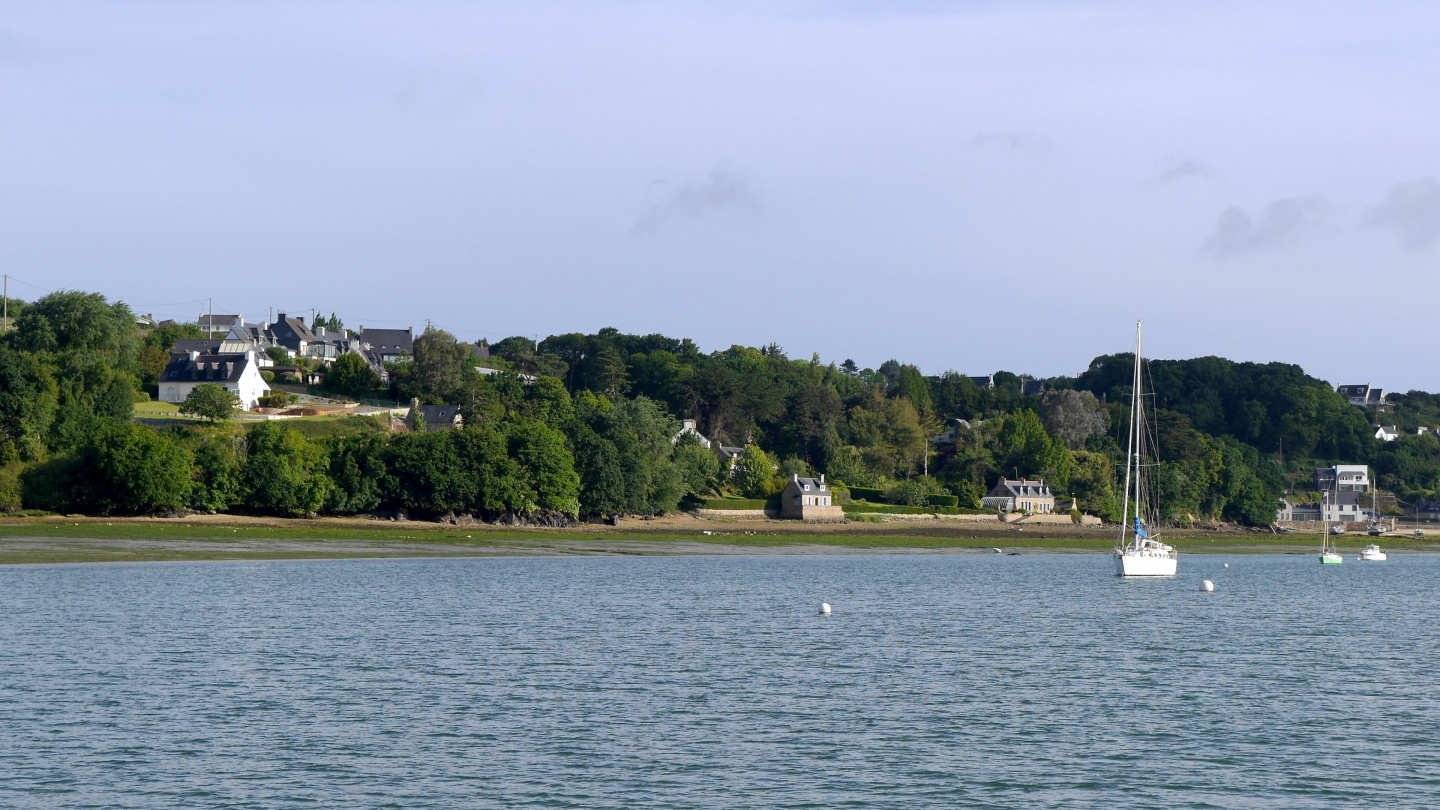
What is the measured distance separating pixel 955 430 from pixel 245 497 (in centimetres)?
11303

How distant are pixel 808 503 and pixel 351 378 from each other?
4633 cm

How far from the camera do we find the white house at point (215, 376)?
112062 millimetres

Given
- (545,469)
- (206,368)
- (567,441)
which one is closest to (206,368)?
(206,368)

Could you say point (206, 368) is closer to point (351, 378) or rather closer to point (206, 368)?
point (206, 368)

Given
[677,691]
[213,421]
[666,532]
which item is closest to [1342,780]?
[677,691]

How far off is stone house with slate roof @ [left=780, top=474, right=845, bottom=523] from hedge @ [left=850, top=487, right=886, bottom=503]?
40.0ft

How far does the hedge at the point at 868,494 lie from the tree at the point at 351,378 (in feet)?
160

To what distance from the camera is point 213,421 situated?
93688mm

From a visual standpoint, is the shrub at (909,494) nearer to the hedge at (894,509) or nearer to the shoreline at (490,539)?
the hedge at (894,509)

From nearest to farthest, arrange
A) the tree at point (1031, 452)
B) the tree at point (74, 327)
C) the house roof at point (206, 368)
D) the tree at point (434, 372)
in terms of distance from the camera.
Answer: the tree at point (74, 327)
the house roof at point (206, 368)
the tree at point (434, 372)
the tree at point (1031, 452)

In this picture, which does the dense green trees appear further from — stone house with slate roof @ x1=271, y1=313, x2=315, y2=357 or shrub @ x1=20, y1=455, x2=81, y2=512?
stone house with slate roof @ x1=271, y1=313, x2=315, y2=357

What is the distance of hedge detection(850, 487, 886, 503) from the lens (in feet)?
440

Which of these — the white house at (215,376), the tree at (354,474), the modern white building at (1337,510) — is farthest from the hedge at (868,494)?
the modern white building at (1337,510)

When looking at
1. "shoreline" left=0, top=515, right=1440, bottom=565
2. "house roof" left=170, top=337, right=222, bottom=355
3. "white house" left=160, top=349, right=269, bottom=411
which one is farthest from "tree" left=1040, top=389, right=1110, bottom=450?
"house roof" left=170, top=337, right=222, bottom=355
